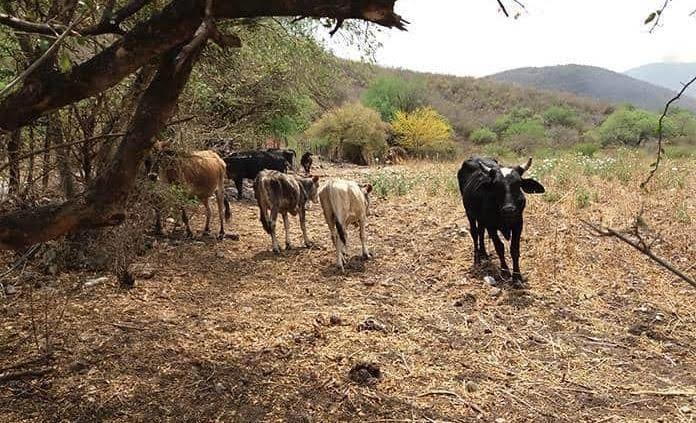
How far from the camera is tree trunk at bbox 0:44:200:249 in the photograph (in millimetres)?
2873

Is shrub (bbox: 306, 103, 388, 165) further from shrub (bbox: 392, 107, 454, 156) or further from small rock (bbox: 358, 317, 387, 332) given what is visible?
small rock (bbox: 358, 317, 387, 332)

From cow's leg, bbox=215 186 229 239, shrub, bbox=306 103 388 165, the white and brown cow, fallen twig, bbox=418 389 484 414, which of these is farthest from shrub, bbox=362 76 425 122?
fallen twig, bbox=418 389 484 414

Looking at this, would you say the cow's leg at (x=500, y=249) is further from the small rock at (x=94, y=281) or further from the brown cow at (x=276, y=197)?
the small rock at (x=94, y=281)

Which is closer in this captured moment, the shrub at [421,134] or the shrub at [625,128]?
the shrub at [421,134]

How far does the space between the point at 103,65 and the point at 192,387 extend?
2361mm

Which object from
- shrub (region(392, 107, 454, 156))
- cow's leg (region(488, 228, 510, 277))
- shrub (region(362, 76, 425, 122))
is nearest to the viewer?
cow's leg (region(488, 228, 510, 277))

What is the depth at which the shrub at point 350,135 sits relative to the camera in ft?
91.0

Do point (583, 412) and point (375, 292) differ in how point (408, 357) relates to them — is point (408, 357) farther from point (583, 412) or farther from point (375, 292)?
point (375, 292)

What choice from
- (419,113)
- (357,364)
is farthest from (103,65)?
(419,113)

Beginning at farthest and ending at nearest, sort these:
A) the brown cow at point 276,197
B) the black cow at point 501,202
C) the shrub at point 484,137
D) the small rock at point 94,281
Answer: the shrub at point 484,137
the brown cow at point 276,197
the black cow at point 501,202
the small rock at point 94,281

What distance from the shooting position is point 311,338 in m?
4.78

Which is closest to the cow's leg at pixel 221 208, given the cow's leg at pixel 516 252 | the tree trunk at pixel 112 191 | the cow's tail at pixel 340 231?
the cow's tail at pixel 340 231

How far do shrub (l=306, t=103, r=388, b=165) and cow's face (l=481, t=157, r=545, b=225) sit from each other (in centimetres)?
2125

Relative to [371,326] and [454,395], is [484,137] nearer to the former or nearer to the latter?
[371,326]
